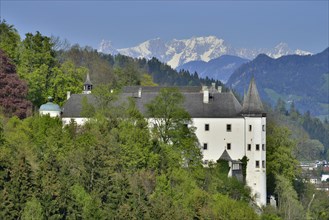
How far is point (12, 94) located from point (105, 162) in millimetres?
18230

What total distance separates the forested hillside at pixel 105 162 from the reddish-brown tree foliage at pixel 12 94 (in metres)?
0.10

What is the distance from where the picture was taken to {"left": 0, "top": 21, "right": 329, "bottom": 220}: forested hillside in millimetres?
49656

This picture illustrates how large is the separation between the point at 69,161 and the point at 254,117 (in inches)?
856

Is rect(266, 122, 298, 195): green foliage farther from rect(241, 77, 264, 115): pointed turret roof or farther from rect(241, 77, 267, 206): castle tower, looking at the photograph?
rect(241, 77, 264, 115): pointed turret roof

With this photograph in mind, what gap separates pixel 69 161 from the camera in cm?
5469

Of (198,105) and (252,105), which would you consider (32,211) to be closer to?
(198,105)

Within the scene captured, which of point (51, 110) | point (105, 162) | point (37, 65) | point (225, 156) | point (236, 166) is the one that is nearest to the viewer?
point (105, 162)

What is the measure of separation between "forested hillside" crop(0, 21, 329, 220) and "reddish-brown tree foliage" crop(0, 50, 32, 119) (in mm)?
96

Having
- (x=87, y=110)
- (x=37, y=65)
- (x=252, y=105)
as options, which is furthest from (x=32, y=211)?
(x=37, y=65)

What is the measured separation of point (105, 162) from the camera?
183 feet

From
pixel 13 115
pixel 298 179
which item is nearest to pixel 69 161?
pixel 13 115

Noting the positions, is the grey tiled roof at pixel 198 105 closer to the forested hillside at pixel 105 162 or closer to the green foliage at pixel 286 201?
the forested hillside at pixel 105 162

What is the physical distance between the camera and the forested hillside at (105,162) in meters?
49.7

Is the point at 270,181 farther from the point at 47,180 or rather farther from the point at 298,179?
the point at 47,180
